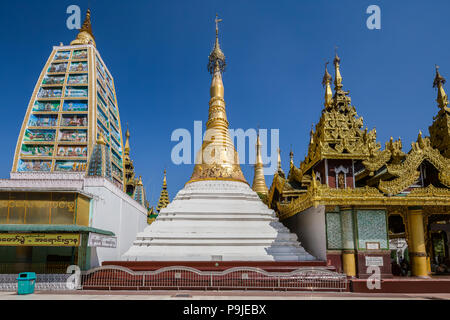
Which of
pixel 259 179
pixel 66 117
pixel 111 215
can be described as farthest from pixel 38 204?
pixel 259 179

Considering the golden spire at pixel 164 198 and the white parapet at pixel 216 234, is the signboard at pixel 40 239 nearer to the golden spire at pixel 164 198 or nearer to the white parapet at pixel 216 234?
the white parapet at pixel 216 234

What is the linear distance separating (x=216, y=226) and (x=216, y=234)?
2.61 ft

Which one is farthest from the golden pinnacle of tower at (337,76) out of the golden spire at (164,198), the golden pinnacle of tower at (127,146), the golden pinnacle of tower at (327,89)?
the golden pinnacle of tower at (127,146)

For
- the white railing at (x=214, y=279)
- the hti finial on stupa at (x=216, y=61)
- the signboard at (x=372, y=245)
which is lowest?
the white railing at (x=214, y=279)

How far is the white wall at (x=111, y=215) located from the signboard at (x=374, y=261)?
11859 mm

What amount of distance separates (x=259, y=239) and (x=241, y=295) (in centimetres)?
580

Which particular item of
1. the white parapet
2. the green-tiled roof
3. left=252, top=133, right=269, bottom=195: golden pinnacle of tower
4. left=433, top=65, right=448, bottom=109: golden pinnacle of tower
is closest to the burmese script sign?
the green-tiled roof

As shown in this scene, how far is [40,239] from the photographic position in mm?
13828

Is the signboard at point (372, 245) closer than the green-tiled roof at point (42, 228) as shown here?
No

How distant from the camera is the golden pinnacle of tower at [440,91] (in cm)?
2067

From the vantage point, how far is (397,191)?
15.2m

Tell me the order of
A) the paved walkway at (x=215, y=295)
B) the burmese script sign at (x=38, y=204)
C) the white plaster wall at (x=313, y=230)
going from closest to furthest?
the paved walkway at (x=215, y=295) < the burmese script sign at (x=38, y=204) < the white plaster wall at (x=313, y=230)

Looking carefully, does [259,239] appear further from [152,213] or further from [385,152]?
[152,213]

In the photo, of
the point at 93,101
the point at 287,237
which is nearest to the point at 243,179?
the point at 287,237
